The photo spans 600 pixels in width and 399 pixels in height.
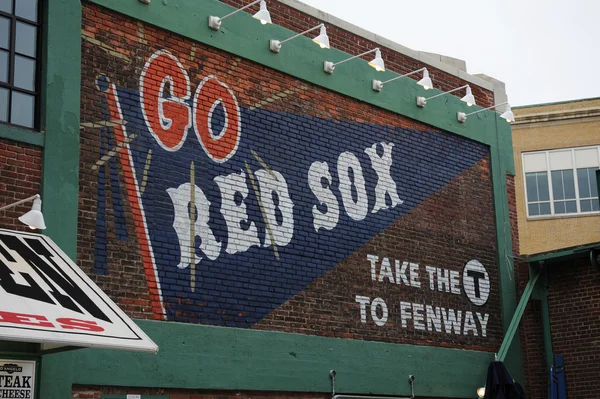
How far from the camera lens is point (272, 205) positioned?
564 inches

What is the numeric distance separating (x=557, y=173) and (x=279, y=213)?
2397 cm

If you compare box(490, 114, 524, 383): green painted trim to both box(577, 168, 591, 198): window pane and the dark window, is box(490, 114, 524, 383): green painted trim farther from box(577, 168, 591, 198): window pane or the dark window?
box(577, 168, 591, 198): window pane

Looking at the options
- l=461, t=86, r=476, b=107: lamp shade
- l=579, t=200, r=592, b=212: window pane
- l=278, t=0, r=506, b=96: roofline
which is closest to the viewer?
l=278, t=0, r=506, b=96: roofline

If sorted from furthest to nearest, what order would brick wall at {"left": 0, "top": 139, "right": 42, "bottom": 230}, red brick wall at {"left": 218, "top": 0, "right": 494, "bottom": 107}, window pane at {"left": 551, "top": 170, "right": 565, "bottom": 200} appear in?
1. window pane at {"left": 551, "top": 170, "right": 565, "bottom": 200}
2. red brick wall at {"left": 218, "top": 0, "right": 494, "bottom": 107}
3. brick wall at {"left": 0, "top": 139, "right": 42, "bottom": 230}

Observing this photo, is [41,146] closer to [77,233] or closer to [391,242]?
[77,233]

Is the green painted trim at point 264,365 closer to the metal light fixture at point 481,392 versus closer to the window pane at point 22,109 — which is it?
the metal light fixture at point 481,392

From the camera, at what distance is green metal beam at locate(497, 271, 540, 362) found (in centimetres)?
1744

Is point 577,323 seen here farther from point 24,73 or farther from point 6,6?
point 6,6

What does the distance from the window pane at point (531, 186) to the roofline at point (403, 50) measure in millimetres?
17491

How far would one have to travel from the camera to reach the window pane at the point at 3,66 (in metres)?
11.3

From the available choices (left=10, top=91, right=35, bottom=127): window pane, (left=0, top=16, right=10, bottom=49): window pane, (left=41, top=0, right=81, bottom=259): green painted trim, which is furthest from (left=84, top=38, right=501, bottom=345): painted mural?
(left=0, top=16, right=10, bottom=49): window pane

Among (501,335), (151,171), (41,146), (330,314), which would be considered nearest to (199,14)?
(151,171)

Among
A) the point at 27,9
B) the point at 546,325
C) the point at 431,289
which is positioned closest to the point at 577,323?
the point at 546,325

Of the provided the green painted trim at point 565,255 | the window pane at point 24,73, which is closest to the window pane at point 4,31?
the window pane at point 24,73
